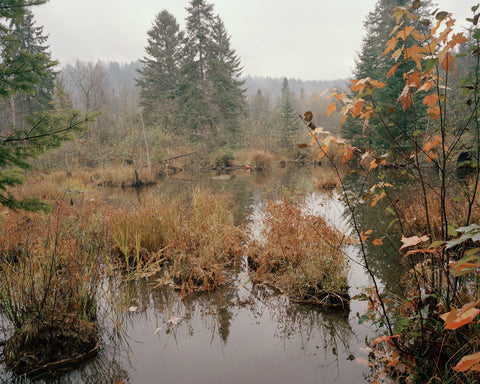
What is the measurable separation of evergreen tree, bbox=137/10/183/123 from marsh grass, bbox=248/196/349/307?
27.9 m

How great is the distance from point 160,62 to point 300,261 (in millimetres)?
32027

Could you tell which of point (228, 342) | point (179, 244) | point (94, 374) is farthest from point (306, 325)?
point (179, 244)

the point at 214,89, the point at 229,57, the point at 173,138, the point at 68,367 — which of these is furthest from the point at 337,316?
the point at 229,57

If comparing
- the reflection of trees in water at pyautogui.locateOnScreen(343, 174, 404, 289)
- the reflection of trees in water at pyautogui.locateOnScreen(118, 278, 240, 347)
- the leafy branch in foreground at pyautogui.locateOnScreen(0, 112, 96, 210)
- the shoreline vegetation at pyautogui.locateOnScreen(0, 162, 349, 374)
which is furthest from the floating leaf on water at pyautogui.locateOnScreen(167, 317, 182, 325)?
the reflection of trees in water at pyautogui.locateOnScreen(343, 174, 404, 289)

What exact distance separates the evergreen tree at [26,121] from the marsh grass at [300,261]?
334cm

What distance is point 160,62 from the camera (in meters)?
31.2

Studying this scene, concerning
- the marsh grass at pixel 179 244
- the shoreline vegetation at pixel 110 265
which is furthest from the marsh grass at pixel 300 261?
the marsh grass at pixel 179 244

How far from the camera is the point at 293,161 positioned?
27.6 m

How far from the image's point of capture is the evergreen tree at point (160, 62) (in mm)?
30578

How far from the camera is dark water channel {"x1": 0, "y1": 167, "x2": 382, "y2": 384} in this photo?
2.71 m

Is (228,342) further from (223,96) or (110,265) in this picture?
(223,96)

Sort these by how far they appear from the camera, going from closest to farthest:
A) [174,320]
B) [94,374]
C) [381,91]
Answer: [94,374], [174,320], [381,91]

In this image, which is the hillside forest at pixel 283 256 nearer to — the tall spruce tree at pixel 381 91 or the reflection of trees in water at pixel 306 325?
the reflection of trees in water at pixel 306 325

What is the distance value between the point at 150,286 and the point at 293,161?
79.9 feet
